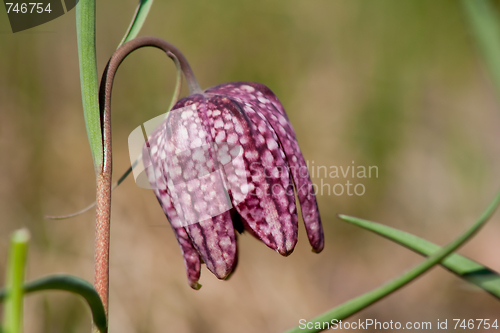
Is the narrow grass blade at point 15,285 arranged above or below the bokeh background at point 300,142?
above

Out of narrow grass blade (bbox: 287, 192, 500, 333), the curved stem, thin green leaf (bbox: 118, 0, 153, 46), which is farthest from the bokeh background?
narrow grass blade (bbox: 287, 192, 500, 333)

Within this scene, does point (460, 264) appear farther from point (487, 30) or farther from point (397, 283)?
point (487, 30)

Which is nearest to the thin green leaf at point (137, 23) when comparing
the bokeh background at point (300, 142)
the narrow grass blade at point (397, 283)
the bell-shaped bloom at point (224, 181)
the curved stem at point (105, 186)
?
the curved stem at point (105, 186)

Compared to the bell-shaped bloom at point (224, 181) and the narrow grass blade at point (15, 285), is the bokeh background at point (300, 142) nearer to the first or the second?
the bell-shaped bloom at point (224, 181)

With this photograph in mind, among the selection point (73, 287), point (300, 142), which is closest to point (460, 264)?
point (73, 287)

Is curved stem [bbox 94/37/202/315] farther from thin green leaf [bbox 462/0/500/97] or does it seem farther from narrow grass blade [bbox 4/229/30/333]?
thin green leaf [bbox 462/0/500/97]

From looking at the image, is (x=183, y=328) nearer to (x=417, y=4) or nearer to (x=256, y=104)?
(x=256, y=104)

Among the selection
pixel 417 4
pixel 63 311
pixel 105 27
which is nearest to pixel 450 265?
pixel 63 311
